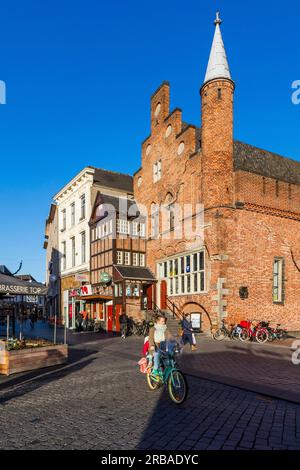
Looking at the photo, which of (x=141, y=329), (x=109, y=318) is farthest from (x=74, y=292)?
(x=141, y=329)

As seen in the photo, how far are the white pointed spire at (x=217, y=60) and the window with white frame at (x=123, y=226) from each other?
11.0 m

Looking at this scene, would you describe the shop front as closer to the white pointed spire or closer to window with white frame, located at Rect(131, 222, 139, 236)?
window with white frame, located at Rect(131, 222, 139, 236)

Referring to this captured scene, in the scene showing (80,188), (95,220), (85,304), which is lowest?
(85,304)

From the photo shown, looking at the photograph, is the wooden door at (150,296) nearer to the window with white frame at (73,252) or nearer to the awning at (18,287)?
the window with white frame at (73,252)

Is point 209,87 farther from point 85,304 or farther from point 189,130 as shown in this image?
point 85,304

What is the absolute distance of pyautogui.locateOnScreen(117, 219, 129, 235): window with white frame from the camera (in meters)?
25.9

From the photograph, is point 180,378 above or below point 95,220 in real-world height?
below

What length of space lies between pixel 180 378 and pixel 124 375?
332 centimetres

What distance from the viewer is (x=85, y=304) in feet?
100

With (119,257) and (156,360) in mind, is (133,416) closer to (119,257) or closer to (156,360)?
(156,360)

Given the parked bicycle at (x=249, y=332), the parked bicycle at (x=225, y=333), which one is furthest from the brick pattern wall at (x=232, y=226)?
the parked bicycle at (x=249, y=332)

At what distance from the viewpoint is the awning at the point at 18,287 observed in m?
10.6
